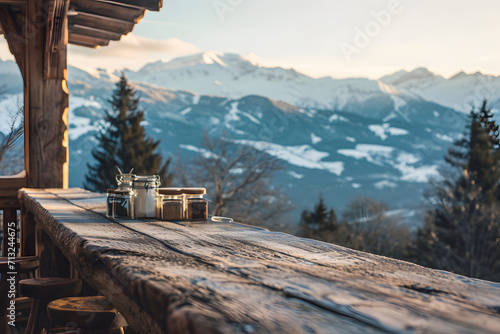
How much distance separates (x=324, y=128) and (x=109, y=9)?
292 ft

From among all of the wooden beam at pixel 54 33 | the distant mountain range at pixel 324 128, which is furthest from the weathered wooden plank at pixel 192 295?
the distant mountain range at pixel 324 128

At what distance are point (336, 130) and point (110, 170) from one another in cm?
6566

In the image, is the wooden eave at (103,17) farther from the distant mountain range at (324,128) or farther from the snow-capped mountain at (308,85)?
the snow-capped mountain at (308,85)

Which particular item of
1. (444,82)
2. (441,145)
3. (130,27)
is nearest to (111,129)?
(130,27)

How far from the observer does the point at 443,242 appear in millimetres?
26578

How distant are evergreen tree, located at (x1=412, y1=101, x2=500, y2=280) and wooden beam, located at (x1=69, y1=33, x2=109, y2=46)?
22.7 metres

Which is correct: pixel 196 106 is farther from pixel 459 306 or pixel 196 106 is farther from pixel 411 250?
pixel 459 306

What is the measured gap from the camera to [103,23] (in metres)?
3.94

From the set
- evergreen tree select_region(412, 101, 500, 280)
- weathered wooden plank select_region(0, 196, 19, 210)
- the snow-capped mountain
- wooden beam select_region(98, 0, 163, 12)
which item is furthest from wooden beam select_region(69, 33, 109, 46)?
the snow-capped mountain

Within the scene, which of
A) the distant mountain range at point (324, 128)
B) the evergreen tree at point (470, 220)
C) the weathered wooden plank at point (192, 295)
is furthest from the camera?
the distant mountain range at point (324, 128)

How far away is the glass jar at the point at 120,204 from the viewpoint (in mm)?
1998

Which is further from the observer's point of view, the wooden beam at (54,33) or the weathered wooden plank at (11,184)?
the weathered wooden plank at (11,184)

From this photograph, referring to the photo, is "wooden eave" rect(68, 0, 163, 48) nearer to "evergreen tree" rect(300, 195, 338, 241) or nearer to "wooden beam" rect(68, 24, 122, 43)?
"wooden beam" rect(68, 24, 122, 43)

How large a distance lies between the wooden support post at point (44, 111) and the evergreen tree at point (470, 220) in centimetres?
2348
